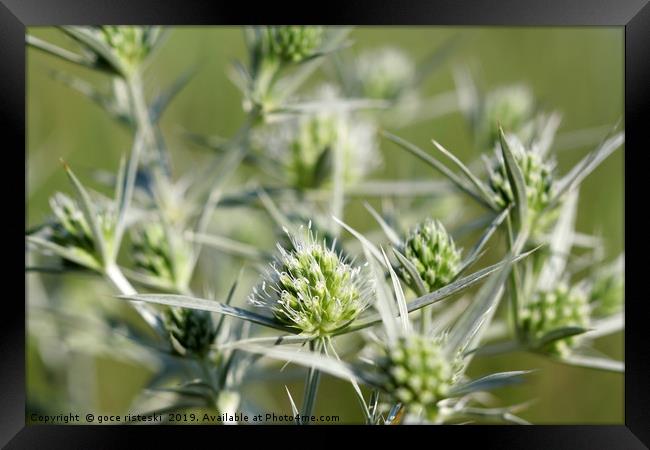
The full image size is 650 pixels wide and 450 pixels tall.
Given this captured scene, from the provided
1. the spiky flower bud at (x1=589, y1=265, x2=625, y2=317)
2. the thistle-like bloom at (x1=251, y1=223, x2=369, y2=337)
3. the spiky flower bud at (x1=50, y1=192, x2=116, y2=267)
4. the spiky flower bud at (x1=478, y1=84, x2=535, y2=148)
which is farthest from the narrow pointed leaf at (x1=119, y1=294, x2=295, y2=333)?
the spiky flower bud at (x1=478, y1=84, x2=535, y2=148)

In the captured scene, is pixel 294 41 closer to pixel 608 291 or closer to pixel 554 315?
pixel 554 315

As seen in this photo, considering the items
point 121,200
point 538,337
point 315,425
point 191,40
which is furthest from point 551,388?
point 191,40

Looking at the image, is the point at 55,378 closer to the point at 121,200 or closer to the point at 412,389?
the point at 121,200

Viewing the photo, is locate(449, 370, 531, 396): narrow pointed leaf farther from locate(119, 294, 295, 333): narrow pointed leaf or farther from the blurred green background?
the blurred green background

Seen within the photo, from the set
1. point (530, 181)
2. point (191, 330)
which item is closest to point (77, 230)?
point (191, 330)

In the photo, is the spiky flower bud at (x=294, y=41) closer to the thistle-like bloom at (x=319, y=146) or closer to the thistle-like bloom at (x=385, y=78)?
the thistle-like bloom at (x=319, y=146)

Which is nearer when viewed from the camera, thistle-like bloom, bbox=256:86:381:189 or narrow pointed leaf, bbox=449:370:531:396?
narrow pointed leaf, bbox=449:370:531:396

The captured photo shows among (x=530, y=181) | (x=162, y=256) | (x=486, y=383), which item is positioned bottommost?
(x=486, y=383)
